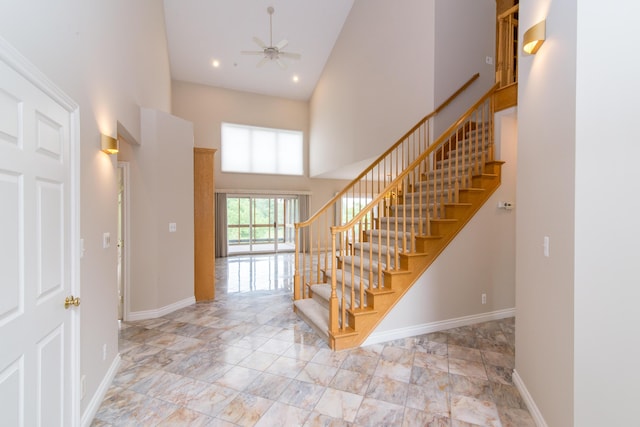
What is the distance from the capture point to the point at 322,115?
334 inches

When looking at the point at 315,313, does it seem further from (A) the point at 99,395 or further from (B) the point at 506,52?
(B) the point at 506,52

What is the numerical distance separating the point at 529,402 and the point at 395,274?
142 cm

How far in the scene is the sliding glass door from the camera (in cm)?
917

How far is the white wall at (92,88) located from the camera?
144cm

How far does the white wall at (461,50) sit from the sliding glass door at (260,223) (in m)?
5.60

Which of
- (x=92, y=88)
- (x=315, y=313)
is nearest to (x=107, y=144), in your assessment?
(x=92, y=88)

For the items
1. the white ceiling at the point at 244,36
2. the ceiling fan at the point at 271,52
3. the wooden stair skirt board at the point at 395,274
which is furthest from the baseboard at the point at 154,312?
the white ceiling at the point at 244,36

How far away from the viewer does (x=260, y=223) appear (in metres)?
9.49

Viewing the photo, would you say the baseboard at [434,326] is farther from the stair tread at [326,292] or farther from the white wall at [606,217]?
the white wall at [606,217]

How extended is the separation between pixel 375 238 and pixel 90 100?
11.2 feet

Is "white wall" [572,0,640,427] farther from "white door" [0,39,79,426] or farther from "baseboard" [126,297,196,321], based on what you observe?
"baseboard" [126,297,196,321]

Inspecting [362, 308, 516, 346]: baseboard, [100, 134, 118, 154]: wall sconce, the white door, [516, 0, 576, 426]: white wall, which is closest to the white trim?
[100, 134, 118, 154]: wall sconce

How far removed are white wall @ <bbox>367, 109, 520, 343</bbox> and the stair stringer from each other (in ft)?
0.24

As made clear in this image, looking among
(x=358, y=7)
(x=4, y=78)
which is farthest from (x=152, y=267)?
(x=358, y=7)
